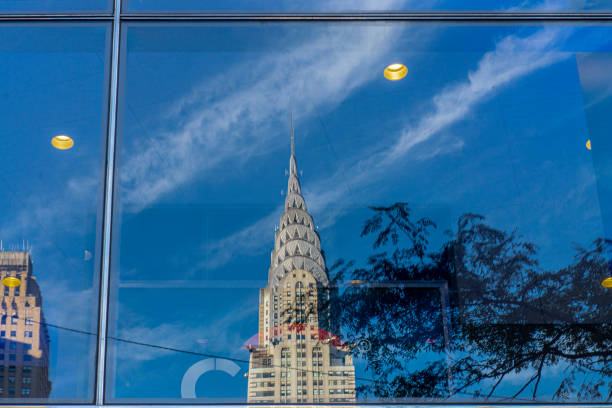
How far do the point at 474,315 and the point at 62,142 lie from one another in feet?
8.69

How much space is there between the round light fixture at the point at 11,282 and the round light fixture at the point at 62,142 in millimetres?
768

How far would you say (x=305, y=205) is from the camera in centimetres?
490

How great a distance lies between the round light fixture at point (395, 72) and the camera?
14.1 feet

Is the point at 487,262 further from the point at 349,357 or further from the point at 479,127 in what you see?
the point at 349,357

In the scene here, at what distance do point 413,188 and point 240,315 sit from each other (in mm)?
1531

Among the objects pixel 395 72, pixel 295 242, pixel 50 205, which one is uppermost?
pixel 395 72

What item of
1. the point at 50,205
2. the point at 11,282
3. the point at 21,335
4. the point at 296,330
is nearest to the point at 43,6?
the point at 50,205

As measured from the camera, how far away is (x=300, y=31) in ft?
13.1

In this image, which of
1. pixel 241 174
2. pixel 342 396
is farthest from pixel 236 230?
pixel 342 396

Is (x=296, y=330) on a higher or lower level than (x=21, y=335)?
higher

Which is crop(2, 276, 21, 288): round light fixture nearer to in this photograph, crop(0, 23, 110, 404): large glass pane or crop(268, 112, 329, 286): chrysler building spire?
crop(0, 23, 110, 404): large glass pane

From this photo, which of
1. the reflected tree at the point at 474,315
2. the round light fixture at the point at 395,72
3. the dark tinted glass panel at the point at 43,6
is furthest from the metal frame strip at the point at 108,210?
the round light fixture at the point at 395,72

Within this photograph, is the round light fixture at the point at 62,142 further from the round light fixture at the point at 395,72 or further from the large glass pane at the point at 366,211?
the round light fixture at the point at 395,72

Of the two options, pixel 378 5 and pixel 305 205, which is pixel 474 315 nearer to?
pixel 305 205
